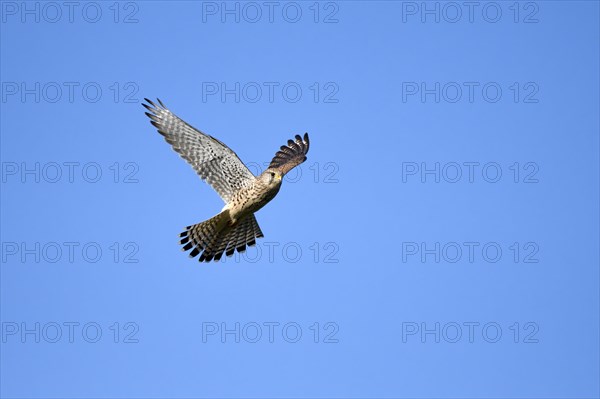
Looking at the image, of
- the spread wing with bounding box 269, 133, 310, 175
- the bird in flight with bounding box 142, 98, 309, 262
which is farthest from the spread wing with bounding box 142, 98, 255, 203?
the spread wing with bounding box 269, 133, 310, 175

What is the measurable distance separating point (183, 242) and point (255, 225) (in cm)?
133

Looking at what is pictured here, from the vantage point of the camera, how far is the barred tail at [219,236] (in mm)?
18734

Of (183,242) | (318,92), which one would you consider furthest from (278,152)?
(318,92)

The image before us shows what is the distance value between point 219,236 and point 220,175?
1182mm

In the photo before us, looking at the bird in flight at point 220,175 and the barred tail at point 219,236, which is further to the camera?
the barred tail at point 219,236

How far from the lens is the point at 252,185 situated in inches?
709

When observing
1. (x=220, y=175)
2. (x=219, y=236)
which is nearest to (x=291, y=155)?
(x=220, y=175)

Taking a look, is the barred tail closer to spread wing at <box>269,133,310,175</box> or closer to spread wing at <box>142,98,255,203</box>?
spread wing at <box>142,98,255,203</box>

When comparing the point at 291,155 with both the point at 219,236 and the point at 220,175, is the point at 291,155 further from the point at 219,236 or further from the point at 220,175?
the point at 219,236

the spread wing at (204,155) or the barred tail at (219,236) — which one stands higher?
the spread wing at (204,155)

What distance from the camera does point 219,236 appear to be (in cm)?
1902

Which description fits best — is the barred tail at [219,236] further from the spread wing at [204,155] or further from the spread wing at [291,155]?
the spread wing at [291,155]

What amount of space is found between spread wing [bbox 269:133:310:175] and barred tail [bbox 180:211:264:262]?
1086 mm

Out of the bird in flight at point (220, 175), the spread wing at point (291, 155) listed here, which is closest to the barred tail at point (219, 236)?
the bird in flight at point (220, 175)
